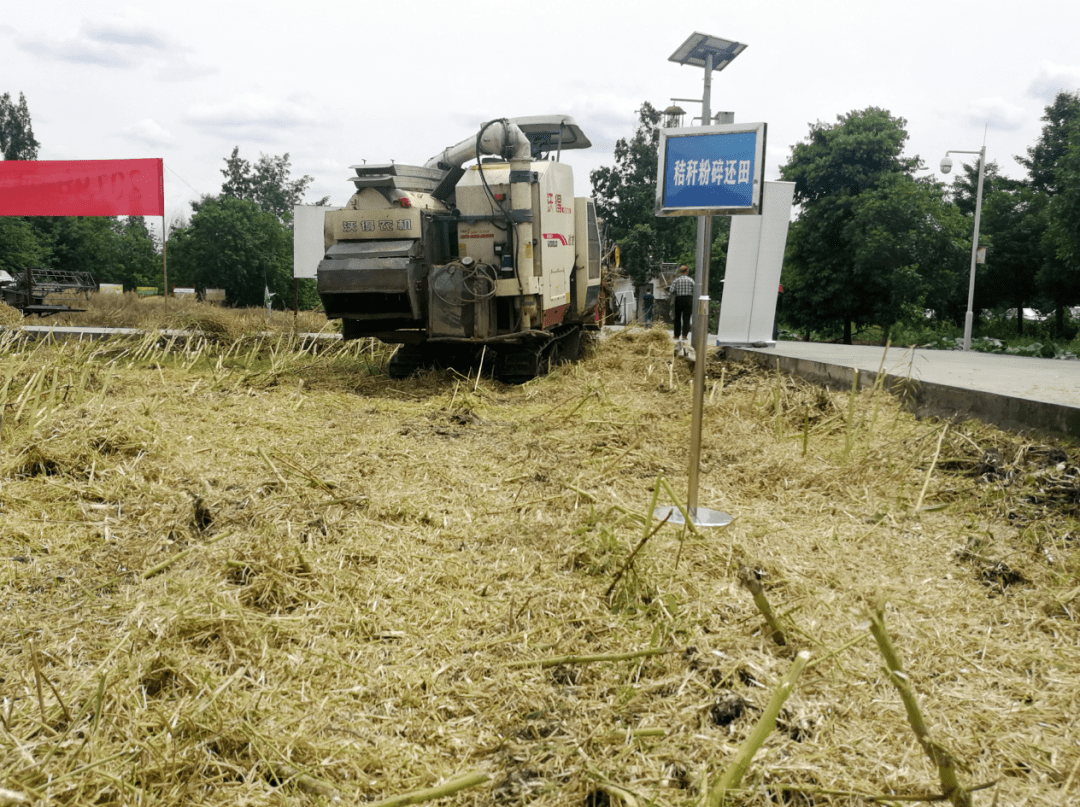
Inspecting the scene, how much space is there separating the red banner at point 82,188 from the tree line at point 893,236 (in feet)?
91.3

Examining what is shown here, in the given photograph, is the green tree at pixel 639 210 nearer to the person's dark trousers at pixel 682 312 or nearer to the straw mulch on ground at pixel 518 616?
the person's dark trousers at pixel 682 312

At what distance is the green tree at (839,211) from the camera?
3697 cm

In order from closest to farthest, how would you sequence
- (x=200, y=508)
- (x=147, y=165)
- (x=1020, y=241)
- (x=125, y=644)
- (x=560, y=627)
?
(x=125, y=644)
(x=560, y=627)
(x=200, y=508)
(x=147, y=165)
(x=1020, y=241)

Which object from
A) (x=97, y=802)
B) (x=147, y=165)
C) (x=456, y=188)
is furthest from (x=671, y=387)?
(x=147, y=165)

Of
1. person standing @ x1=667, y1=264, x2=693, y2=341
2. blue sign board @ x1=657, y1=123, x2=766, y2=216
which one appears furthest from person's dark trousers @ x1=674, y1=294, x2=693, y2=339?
blue sign board @ x1=657, y1=123, x2=766, y2=216

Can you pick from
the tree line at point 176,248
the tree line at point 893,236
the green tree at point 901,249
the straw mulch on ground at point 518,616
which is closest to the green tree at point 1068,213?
the tree line at point 893,236

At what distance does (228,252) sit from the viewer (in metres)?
49.8

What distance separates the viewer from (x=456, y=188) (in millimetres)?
10766

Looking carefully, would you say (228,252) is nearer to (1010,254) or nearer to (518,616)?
(1010,254)

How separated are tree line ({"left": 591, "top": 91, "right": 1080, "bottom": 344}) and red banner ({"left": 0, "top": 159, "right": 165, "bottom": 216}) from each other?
27836mm

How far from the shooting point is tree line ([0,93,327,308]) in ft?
164

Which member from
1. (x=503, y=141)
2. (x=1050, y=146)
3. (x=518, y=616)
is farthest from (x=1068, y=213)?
(x=518, y=616)

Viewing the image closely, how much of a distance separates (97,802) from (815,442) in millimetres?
6034

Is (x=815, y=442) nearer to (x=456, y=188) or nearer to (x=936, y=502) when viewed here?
(x=936, y=502)
